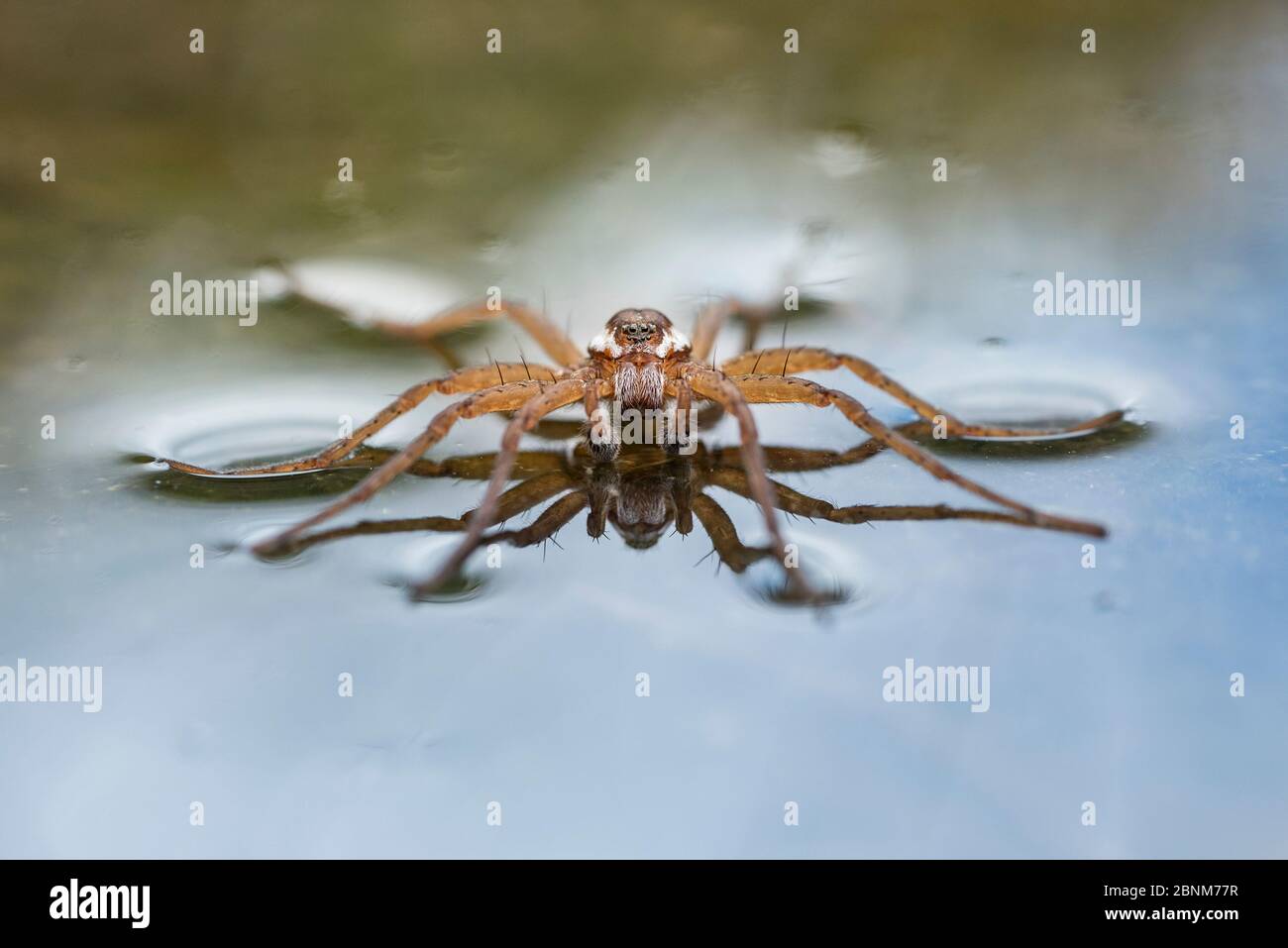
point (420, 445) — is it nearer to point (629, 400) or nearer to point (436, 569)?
point (436, 569)

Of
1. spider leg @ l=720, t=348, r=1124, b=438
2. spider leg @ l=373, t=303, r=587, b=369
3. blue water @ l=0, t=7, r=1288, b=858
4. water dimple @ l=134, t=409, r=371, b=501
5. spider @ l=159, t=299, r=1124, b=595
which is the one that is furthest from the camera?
spider leg @ l=373, t=303, r=587, b=369

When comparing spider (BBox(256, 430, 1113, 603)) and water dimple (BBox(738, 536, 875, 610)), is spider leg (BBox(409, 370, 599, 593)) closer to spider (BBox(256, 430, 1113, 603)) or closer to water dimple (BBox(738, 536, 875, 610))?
spider (BBox(256, 430, 1113, 603))

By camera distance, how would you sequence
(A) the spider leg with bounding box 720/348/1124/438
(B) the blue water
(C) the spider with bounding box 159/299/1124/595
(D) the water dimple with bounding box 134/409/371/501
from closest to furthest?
(B) the blue water
(C) the spider with bounding box 159/299/1124/595
(D) the water dimple with bounding box 134/409/371/501
(A) the spider leg with bounding box 720/348/1124/438

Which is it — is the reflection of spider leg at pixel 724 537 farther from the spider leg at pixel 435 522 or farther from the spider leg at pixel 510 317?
the spider leg at pixel 510 317

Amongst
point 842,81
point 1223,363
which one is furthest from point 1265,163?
point 842,81

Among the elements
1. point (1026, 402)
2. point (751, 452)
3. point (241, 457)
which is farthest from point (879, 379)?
point (241, 457)

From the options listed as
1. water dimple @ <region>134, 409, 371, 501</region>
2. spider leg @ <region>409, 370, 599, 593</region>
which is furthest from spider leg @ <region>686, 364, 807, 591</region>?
water dimple @ <region>134, 409, 371, 501</region>
